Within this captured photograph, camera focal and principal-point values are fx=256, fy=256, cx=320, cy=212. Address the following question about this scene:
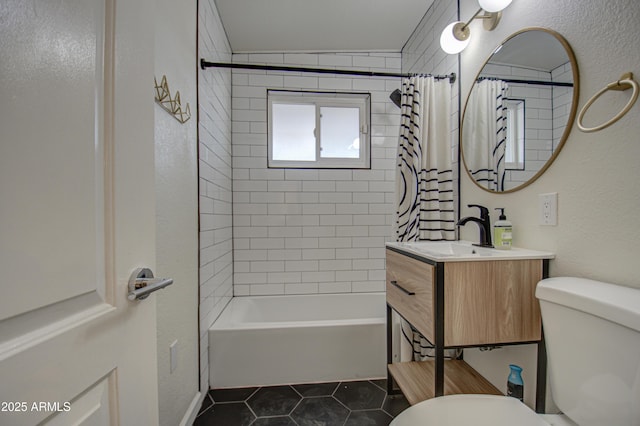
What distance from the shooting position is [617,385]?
0.63 metres

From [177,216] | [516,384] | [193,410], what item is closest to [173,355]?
[193,410]

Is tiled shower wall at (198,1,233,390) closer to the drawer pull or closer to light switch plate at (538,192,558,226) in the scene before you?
the drawer pull

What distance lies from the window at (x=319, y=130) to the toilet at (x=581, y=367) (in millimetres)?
1900

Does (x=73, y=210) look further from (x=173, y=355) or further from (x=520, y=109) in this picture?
(x=520, y=109)

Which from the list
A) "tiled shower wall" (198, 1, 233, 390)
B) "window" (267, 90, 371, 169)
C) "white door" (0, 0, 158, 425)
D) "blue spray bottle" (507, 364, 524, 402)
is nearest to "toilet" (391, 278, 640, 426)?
"blue spray bottle" (507, 364, 524, 402)

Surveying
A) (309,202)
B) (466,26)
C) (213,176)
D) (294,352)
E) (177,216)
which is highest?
(466,26)

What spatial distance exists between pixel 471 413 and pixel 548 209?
0.81m

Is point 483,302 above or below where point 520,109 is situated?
below

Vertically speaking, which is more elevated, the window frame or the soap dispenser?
the window frame

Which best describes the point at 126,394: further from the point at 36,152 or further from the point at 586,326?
the point at 586,326

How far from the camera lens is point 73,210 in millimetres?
422

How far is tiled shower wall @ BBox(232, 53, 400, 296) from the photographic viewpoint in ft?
7.80

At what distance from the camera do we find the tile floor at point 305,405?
4.72 ft

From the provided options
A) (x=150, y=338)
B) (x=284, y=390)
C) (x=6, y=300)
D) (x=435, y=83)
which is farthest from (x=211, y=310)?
(x=435, y=83)
